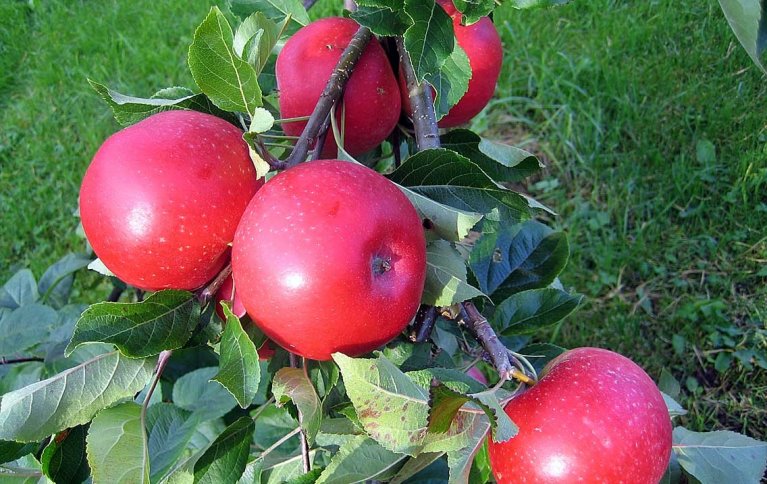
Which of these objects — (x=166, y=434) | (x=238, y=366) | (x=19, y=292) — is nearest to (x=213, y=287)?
(x=238, y=366)

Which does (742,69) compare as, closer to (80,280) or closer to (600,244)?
(600,244)

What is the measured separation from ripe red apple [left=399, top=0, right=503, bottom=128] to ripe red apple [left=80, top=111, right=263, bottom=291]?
1.35ft

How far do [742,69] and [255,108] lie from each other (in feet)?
7.79

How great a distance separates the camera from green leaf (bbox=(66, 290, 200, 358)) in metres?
0.85

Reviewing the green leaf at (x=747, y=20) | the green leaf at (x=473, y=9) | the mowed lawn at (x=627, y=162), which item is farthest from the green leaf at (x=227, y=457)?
the mowed lawn at (x=627, y=162)

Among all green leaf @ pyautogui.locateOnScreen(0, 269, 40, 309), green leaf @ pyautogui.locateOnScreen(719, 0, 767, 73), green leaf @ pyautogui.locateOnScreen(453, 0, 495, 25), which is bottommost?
green leaf @ pyautogui.locateOnScreen(0, 269, 40, 309)

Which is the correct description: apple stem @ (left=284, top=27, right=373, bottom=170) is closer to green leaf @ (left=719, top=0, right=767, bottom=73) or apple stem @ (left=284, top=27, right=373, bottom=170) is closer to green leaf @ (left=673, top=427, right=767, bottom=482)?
green leaf @ (left=719, top=0, right=767, bottom=73)

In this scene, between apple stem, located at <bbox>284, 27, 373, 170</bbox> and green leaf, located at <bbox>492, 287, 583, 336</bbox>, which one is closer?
apple stem, located at <bbox>284, 27, 373, 170</bbox>

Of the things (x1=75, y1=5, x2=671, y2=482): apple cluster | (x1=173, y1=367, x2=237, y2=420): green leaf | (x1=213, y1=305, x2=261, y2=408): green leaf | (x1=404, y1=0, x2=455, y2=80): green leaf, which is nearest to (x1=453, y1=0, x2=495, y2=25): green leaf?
(x1=404, y1=0, x2=455, y2=80): green leaf

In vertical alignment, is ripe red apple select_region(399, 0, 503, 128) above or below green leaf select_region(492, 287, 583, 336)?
above

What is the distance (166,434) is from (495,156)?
2.43 ft

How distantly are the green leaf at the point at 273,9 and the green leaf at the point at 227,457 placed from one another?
74 centimetres

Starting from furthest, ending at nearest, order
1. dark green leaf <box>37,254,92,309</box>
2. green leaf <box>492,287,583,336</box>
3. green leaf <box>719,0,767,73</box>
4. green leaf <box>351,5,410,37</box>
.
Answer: dark green leaf <box>37,254,92,309</box>
green leaf <box>492,287,583,336</box>
green leaf <box>351,5,410,37</box>
green leaf <box>719,0,767,73</box>

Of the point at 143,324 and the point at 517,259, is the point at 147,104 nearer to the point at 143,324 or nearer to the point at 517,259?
the point at 143,324
